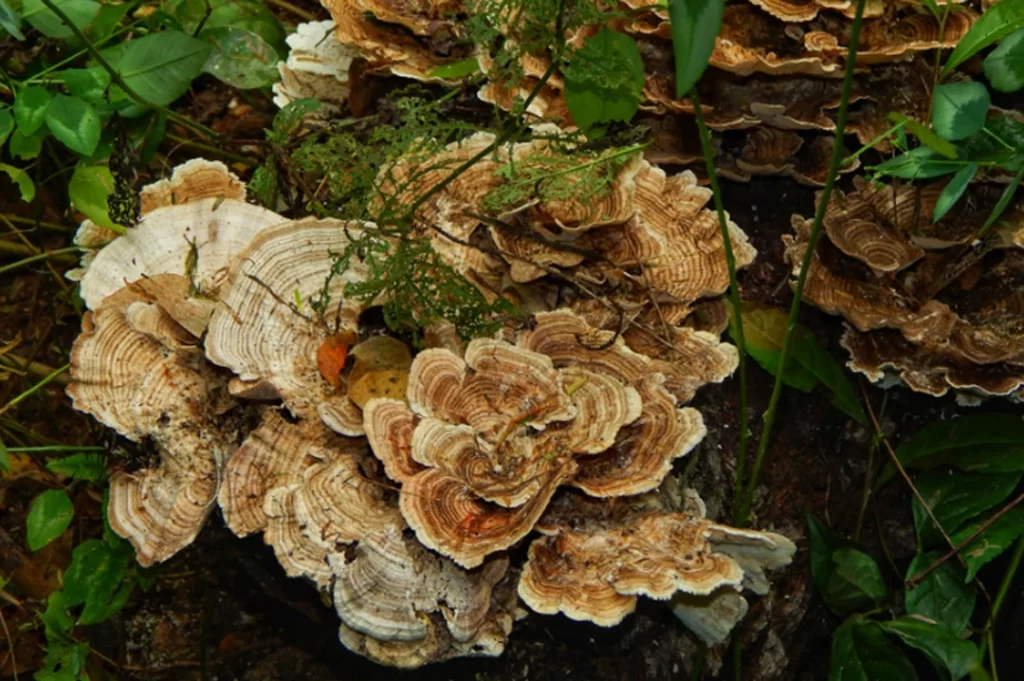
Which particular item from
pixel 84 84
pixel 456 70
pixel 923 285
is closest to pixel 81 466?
pixel 84 84

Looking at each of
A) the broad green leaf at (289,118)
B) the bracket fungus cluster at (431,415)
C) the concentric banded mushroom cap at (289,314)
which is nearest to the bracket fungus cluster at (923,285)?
the bracket fungus cluster at (431,415)

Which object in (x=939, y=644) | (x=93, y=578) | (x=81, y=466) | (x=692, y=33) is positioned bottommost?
(x=93, y=578)

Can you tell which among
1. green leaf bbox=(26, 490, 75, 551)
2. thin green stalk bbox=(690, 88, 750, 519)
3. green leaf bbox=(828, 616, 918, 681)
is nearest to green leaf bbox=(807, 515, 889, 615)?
green leaf bbox=(828, 616, 918, 681)

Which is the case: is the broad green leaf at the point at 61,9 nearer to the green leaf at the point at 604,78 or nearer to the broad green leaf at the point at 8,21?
the broad green leaf at the point at 8,21

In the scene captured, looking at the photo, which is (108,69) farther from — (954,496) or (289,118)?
(954,496)

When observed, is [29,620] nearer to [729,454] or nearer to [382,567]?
[382,567]

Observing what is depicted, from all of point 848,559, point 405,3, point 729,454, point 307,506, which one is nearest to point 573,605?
point 307,506

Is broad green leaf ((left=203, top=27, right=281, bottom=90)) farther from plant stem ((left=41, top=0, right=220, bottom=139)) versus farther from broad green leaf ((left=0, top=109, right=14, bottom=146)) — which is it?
broad green leaf ((left=0, top=109, right=14, bottom=146))
